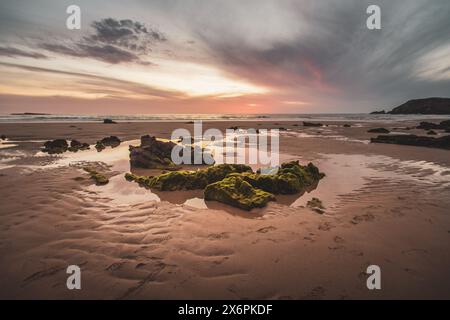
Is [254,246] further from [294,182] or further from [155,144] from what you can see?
[155,144]

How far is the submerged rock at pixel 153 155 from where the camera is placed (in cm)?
977

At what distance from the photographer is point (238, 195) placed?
5.65m

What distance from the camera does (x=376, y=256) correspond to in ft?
11.4

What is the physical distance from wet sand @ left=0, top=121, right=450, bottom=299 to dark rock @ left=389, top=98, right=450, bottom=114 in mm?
119791

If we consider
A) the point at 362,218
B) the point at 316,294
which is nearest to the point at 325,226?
the point at 362,218

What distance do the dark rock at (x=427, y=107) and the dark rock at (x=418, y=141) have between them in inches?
4143

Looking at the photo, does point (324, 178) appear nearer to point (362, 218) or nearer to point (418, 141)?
point (362, 218)

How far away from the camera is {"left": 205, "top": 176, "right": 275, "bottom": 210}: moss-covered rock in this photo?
5.36 m

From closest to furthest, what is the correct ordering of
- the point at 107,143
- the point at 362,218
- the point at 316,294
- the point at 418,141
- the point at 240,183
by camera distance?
the point at 316,294 → the point at 362,218 → the point at 240,183 → the point at 418,141 → the point at 107,143

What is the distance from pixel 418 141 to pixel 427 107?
112 m

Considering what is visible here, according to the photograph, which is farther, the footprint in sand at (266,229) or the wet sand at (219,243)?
the footprint in sand at (266,229)

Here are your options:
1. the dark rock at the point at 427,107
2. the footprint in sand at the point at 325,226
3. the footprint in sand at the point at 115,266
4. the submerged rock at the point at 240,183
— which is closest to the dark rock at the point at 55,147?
the submerged rock at the point at 240,183

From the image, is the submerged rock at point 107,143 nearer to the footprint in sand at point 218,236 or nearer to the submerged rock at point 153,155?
the submerged rock at point 153,155

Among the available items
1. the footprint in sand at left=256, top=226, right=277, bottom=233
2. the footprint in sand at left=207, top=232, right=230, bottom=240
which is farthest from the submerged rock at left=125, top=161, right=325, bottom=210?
the footprint in sand at left=207, top=232, right=230, bottom=240
